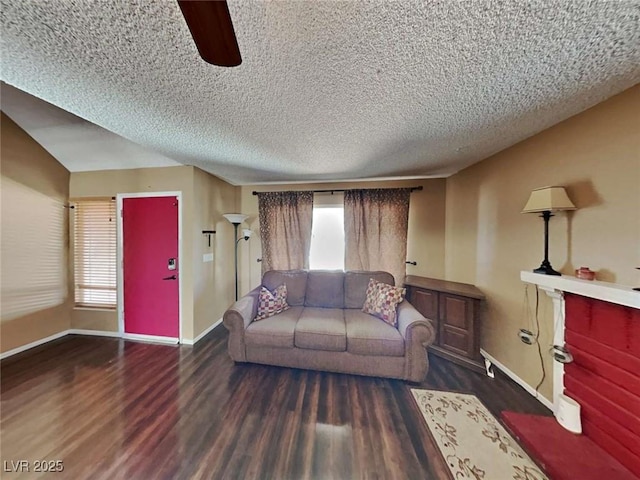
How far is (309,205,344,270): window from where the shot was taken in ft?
11.5

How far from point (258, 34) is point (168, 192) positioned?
8.62 feet

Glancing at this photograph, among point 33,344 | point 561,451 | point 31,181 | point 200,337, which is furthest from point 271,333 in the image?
point 31,181

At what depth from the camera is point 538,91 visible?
1.35 meters

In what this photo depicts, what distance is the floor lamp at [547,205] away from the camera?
1559 mm

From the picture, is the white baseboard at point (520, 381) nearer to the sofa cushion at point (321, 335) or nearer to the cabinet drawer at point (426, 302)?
the cabinet drawer at point (426, 302)

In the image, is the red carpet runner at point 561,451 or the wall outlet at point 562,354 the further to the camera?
the wall outlet at point 562,354

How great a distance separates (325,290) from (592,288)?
2337mm

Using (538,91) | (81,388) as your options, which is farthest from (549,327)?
(81,388)

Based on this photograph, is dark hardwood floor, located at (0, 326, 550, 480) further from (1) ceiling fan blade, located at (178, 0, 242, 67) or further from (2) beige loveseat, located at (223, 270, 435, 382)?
(1) ceiling fan blade, located at (178, 0, 242, 67)

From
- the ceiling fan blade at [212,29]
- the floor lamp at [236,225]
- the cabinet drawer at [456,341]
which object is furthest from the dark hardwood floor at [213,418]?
the ceiling fan blade at [212,29]

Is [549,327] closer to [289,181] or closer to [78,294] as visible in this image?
[289,181]

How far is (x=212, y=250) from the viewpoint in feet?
10.8

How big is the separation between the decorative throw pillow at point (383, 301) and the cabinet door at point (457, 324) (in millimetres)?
506

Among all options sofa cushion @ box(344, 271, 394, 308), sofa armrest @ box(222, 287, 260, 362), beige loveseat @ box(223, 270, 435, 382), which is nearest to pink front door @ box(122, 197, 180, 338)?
sofa armrest @ box(222, 287, 260, 362)
